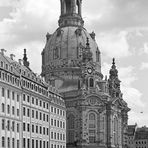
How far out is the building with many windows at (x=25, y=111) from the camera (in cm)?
9956

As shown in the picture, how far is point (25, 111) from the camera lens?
110625mm

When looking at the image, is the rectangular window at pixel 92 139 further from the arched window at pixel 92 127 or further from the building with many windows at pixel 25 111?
the building with many windows at pixel 25 111

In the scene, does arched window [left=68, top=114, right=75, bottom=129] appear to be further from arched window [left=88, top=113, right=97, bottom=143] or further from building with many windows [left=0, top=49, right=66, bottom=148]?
building with many windows [left=0, top=49, right=66, bottom=148]

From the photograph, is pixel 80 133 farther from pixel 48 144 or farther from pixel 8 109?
pixel 8 109

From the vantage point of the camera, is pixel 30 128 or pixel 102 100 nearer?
pixel 30 128

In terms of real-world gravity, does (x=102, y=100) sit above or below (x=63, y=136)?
above

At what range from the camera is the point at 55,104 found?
5290 inches

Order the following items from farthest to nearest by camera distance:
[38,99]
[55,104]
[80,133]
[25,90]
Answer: [80,133]
[55,104]
[38,99]
[25,90]

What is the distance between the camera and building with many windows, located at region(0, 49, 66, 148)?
99.6 m

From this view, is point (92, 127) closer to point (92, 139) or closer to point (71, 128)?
point (92, 139)

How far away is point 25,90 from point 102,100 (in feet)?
278

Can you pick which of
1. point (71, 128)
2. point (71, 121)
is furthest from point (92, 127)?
point (71, 121)

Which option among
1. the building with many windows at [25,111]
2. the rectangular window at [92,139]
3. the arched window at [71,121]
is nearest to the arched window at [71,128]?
the arched window at [71,121]

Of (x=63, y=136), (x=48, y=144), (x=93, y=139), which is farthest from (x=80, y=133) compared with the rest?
(x=48, y=144)
